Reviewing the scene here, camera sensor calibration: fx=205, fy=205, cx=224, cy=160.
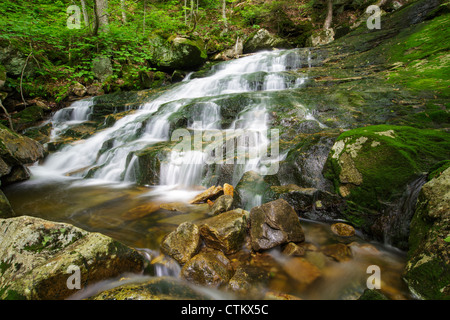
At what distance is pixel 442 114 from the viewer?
477 centimetres

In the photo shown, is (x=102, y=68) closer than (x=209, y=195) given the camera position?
No

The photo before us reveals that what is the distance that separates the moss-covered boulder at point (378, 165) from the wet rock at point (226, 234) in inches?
73.6

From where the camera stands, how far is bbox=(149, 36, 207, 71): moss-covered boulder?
1341 cm

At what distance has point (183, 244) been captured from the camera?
2.87 metres

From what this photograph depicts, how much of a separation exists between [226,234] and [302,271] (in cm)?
107

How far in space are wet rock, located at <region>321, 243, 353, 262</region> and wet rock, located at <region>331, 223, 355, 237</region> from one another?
273 mm

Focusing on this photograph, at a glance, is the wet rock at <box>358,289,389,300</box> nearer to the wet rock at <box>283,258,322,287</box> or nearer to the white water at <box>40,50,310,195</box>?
the wet rock at <box>283,258,322,287</box>

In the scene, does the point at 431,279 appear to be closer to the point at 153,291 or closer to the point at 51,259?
the point at 153,291

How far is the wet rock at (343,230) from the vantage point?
3.27m

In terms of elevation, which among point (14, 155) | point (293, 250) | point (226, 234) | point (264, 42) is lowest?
point (293, 250)

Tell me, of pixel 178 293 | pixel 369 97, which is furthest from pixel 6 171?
pixel 369 97

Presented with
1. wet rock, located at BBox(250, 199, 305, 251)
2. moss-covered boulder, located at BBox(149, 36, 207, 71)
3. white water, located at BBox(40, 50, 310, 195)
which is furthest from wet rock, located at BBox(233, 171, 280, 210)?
moss-covered boulder, located at BBox(149, 36, 207, 71)

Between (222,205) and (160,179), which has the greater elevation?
(160,179)

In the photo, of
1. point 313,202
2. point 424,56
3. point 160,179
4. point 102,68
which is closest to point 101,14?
point 102,68
